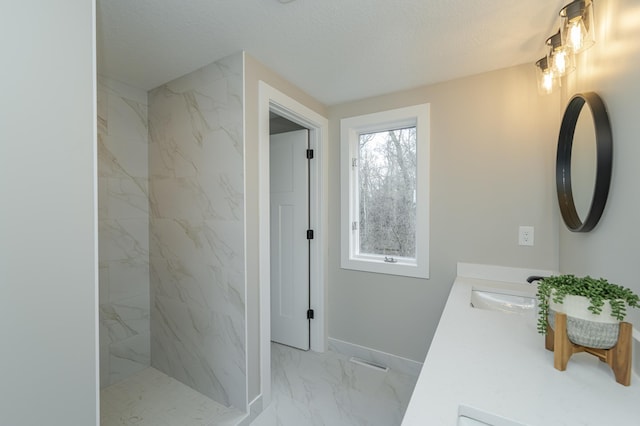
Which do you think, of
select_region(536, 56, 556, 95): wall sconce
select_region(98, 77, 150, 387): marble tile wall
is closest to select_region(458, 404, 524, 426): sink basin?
select_region(536, 56, 556, 95): wall sconce

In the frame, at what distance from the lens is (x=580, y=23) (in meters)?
1.10

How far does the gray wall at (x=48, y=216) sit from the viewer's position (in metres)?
0.71

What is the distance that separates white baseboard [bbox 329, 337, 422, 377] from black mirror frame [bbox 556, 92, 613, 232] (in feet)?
4.91

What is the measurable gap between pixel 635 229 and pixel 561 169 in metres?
0.77

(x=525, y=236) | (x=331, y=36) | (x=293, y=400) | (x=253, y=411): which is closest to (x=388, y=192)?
(x=525, y=236)

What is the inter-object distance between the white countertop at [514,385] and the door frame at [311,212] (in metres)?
1.13

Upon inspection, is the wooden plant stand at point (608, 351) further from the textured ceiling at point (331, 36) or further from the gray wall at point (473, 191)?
the textured ceiling at point (331, 36)

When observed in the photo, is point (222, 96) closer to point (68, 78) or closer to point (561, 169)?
point (68, 78)

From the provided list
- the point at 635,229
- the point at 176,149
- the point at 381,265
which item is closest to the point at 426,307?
the point at 381,265

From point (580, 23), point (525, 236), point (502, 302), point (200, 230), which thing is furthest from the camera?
point (200, 230)

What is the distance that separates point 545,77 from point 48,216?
2290 mm

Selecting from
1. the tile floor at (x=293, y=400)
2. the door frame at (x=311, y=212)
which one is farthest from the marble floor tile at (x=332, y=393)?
the door frame at (x=311, y=212)

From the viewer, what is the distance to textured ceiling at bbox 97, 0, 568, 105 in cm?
126

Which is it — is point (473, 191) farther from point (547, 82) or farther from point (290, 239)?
point (290, 239)
